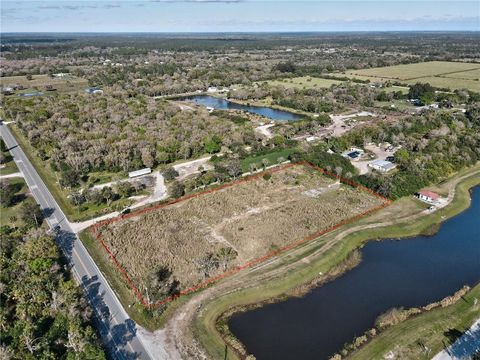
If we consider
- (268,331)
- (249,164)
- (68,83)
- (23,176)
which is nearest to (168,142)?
(249,164)

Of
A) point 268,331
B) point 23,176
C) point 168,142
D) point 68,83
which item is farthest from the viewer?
point 68,83

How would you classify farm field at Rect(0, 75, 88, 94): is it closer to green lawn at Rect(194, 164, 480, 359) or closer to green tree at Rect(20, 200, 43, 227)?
green tree at Rect(20, 200, 43, 227)

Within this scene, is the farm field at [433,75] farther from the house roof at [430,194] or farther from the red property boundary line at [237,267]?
the red property boundary line at [237,267]

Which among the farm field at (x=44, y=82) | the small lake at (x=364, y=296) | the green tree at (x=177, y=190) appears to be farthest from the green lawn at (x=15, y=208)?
the farm field at (x=44, y=82)

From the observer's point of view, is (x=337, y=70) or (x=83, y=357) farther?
(x=337, y=70)

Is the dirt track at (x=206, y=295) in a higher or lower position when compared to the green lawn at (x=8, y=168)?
lower

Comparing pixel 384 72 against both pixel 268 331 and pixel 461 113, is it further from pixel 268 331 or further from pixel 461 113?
pixel 268 331

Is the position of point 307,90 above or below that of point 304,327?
above
